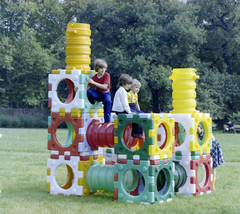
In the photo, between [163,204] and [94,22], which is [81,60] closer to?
[163,204]

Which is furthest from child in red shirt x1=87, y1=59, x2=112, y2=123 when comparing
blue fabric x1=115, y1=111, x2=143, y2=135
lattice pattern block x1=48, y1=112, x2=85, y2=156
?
blue fabric x1=115, y1=111, x2=143, y2=135

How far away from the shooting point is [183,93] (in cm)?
831

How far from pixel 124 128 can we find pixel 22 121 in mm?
30775

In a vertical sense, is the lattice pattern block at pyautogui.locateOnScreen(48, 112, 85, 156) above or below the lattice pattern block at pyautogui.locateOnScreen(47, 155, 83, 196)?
above

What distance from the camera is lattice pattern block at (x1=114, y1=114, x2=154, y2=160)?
632cm

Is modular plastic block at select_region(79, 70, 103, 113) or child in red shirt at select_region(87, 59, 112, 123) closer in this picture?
modular plastic block at select_region(79, 70, 103, 113)

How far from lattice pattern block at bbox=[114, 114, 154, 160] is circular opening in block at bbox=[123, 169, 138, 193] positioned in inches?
32.6

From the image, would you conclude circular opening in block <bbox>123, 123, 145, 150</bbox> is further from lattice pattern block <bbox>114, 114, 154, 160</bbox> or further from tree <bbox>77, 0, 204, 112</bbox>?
tree <bbox>77, 0, 204, 112</bbox>

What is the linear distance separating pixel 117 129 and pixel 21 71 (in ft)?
122

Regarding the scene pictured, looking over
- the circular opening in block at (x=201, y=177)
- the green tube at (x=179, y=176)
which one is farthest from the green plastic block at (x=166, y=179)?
the circular opening in block at (x=201, y=177)

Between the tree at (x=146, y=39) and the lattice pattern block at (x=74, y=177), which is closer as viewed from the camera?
the lattice pattern block at (x=74, y=177)

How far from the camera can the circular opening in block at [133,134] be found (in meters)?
6.94

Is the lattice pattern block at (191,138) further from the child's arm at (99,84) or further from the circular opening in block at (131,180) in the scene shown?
the child's arm at (99,84)

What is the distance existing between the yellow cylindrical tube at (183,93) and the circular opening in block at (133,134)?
1.37m
